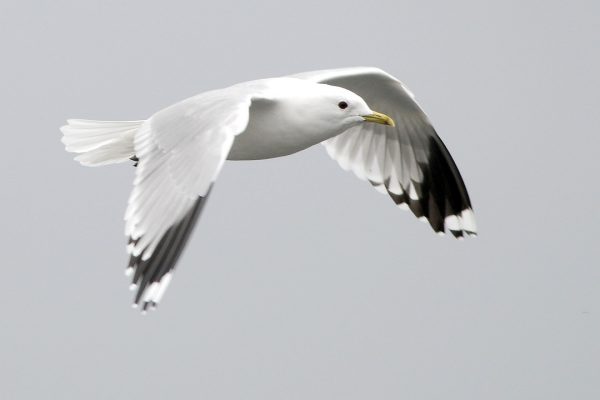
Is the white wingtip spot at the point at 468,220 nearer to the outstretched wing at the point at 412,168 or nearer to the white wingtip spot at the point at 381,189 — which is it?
the outstretched wing at the point at 412,168

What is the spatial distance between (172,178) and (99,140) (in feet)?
3.43

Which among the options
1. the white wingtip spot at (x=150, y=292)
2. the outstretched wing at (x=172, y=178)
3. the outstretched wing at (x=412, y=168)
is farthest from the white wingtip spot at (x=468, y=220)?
the white wingtip spot at (x=150, y=292)

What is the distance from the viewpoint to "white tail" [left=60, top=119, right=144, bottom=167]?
4.99 m

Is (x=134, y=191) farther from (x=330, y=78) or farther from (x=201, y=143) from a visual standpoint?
(x=330, y=78)

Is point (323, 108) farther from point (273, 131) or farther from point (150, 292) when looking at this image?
point (150, 292)

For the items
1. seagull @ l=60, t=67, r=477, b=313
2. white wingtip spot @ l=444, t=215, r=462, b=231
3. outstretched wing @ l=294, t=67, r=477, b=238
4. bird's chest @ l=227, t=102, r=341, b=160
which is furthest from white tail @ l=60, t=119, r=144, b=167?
white wingtip spot @ l=444, t=215, r=462, b=231

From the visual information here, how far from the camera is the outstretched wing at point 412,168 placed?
5629 mm

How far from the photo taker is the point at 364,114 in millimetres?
4727

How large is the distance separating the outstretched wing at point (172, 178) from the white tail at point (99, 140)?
Result: 0.52m

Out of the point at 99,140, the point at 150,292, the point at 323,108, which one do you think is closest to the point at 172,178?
the point at 150,292

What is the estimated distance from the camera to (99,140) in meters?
5.14

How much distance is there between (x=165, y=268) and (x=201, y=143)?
0.45 meters

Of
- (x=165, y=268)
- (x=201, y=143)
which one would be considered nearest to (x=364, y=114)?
(x=201, y=143)

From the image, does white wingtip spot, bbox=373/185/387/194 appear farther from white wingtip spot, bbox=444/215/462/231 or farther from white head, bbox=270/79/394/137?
white head, bbox=270/79/394/137
